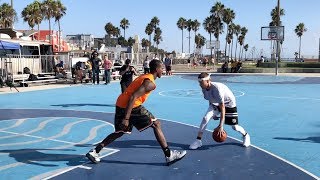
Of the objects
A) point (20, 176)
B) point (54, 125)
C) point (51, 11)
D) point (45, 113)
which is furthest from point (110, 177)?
point (51, 11)

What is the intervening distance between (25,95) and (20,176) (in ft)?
41.6

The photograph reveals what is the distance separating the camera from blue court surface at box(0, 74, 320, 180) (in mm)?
6055

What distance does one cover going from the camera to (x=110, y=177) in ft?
19.0

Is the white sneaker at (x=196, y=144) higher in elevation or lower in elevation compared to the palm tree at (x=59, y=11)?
lower

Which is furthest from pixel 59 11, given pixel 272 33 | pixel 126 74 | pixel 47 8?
pixel 126 74

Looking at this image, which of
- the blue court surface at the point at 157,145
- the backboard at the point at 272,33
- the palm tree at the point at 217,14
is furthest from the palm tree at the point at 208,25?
the blue court surface at the point at 157,145

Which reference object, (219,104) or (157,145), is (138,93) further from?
(157,145)

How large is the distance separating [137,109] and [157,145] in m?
1.84

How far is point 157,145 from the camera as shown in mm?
7766

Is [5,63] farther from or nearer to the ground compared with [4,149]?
farther from the ground

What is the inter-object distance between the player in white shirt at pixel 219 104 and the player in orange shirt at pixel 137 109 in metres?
0.99

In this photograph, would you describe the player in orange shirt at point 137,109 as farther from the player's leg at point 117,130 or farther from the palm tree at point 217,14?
the palm tree at point 217,14

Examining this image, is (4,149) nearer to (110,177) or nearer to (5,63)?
(110,177)

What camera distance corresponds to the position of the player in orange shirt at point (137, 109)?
18.9 ft
